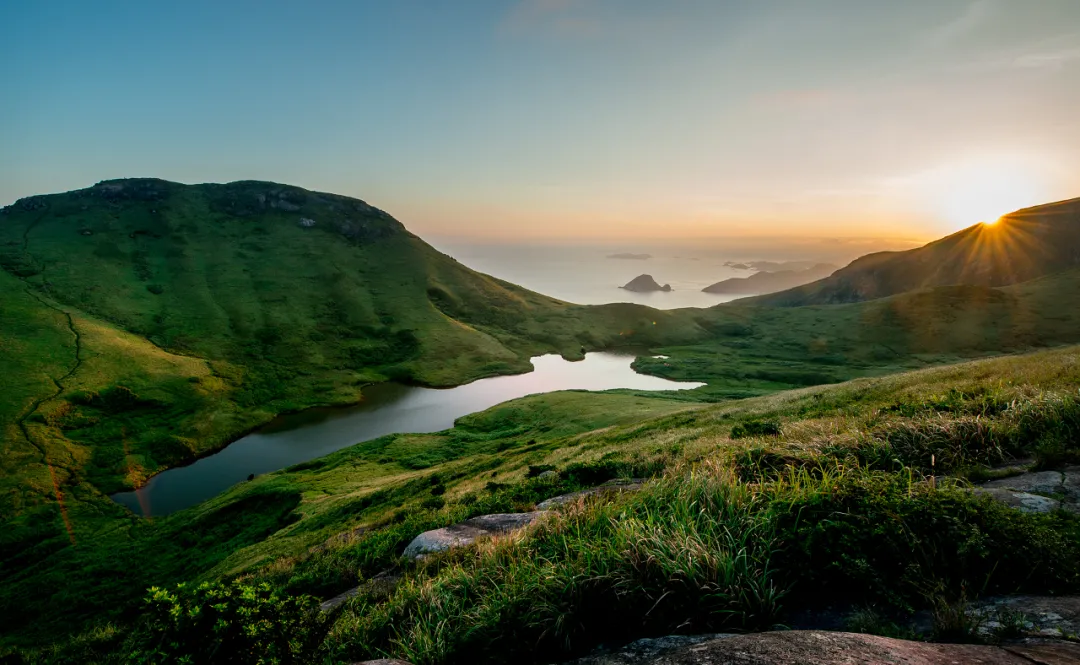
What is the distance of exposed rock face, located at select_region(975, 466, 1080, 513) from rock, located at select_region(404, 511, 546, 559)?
7.54 metres

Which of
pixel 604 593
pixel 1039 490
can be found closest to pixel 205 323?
pixel 604 593

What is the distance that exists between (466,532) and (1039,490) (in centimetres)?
1074

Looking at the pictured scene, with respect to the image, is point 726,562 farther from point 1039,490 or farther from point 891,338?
point 891,338

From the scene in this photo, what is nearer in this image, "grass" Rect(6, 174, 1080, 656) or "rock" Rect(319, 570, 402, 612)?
"rock" Rect(319, 570, 402, 612)

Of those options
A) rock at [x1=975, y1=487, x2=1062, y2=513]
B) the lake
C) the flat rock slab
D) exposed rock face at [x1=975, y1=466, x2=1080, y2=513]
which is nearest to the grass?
exposed rock face at [x1=975, y1=466, x2=1080, y2=513]

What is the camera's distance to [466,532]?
413 inches

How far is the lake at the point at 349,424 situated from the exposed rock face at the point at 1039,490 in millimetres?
65645

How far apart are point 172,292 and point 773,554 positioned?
161 meters

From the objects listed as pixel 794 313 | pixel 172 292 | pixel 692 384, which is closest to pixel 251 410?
pixel 172 292

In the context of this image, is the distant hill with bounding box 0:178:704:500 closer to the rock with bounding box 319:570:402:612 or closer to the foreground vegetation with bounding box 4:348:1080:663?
the rock with bounding box 319:570:402:612

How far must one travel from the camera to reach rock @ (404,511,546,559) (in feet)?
31.4

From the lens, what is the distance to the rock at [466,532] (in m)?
9.59

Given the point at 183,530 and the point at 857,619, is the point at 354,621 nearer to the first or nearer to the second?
the point at 857,619

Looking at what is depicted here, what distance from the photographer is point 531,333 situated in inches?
6550
